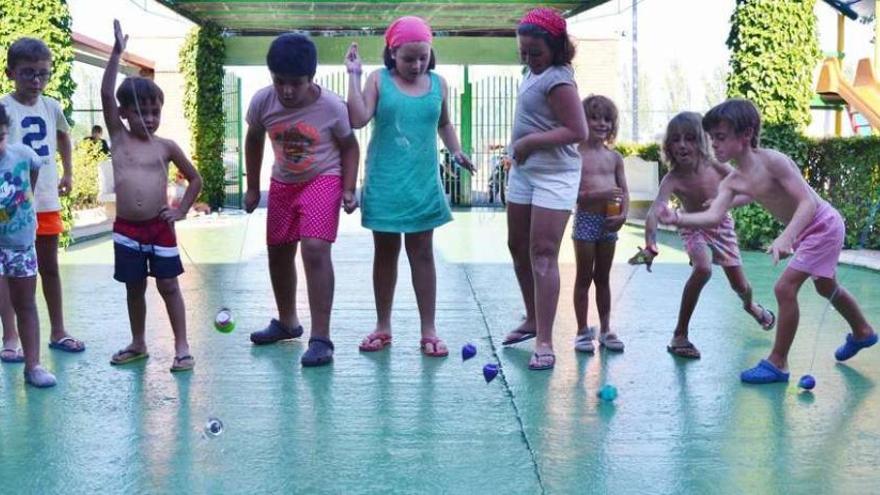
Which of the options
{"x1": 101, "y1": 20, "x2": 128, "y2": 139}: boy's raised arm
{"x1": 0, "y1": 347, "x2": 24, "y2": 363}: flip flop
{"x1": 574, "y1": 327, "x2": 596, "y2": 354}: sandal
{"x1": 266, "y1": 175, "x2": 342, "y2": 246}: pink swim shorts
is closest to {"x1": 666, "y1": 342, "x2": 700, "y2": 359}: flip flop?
{"x1": 574, "y1": 327, "x2": 596, "y2": 354}: sandal

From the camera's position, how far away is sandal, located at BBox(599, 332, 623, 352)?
5.65 m

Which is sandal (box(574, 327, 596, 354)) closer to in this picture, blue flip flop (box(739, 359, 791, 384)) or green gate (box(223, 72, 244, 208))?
blue flip flop (box(739, 359, 791, 384))

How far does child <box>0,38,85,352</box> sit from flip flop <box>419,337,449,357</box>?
1738 millimetres

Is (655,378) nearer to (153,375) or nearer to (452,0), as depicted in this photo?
(153,375)

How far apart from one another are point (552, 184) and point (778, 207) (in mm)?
1019

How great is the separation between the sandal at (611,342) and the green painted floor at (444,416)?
8 centimetres

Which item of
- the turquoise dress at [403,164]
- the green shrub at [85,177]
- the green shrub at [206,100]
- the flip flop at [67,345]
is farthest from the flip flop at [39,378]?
the green shrub at [206,100]

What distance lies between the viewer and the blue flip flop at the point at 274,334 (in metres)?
5.84

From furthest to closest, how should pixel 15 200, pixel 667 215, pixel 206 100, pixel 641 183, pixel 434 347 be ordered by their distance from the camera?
pixel 206 100 < pixel 641 183 < pixel 434 347 < pixel 15 200 < pixel 667 215

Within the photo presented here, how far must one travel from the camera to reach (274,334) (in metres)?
5.88

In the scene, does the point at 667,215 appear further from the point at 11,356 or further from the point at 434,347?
the point at 11,356

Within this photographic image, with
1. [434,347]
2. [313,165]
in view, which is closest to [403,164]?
[313,165]

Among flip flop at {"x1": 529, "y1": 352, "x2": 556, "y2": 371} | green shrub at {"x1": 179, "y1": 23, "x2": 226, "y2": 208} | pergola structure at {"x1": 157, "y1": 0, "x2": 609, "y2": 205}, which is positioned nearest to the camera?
flip flop at {"x1": 529, "y1": 352, "x2": 556, "y2": 371}

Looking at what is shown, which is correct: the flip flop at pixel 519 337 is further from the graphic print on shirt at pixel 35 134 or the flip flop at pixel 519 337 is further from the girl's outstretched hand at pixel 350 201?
the graphic print on shirt at pixel 35 134
